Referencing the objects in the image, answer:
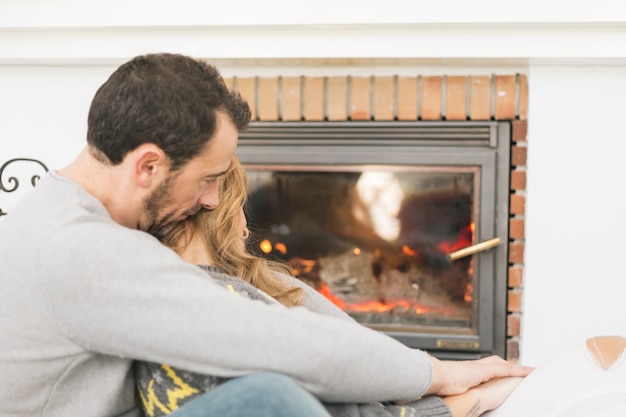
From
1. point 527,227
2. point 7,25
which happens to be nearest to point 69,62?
point 7,25

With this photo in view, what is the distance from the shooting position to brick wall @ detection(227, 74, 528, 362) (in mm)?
2223

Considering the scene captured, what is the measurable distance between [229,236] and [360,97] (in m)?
0.98

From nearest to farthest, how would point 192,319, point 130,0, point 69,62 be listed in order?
point 192,319
point 130,0
point 69,62

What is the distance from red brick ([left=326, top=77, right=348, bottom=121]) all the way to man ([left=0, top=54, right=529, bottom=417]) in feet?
3.30

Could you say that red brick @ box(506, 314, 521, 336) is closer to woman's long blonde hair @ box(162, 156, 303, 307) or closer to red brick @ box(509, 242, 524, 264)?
red brick @ box(509, 242, 524, 264)

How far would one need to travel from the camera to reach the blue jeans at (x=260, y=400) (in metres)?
1.00

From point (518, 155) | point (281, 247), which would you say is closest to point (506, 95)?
point (518, 155)

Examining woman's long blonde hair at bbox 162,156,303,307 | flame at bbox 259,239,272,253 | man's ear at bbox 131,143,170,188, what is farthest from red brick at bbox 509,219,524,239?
man's ear at bbox 131,143,170,188

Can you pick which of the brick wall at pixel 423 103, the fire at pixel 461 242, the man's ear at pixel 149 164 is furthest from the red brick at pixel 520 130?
the man's ear at pixel 149 164

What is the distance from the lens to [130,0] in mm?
2189

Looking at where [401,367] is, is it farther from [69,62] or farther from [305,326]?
[69,62]

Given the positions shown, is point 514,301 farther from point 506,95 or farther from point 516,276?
point 506,95

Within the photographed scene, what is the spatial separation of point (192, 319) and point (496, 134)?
56.1 inches

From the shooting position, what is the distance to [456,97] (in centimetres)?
224
